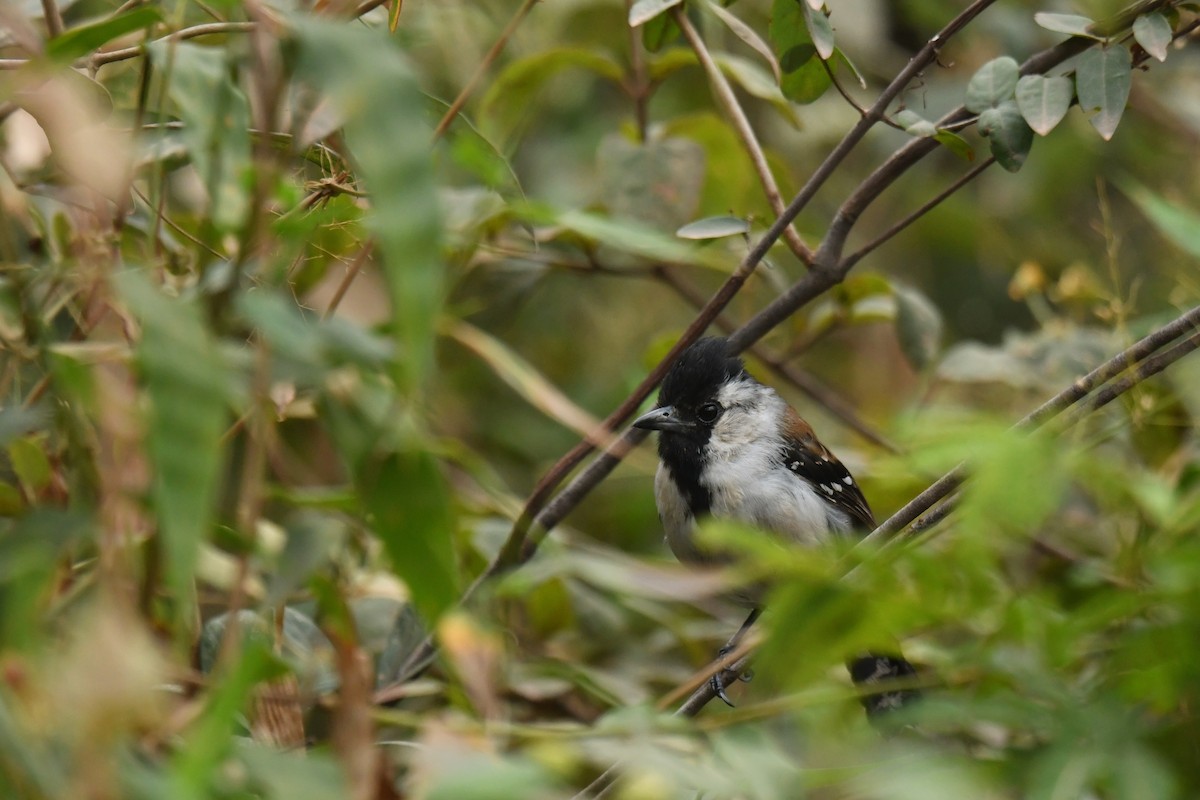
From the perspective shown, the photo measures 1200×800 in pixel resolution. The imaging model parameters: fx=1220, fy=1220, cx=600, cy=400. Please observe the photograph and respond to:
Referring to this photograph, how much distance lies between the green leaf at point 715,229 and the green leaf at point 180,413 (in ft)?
4.52

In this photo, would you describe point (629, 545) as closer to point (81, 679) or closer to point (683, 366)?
point (683, 366)

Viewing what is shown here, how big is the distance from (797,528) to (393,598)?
1.45m

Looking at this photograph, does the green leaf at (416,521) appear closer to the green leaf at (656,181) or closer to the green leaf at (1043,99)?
the green leaf at (1043,99)

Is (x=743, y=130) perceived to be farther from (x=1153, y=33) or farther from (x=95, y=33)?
Answer: (x=95, y=33)

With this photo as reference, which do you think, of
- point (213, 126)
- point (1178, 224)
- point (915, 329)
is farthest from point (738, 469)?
point (213, 126)

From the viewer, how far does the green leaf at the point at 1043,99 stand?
88.0 inches

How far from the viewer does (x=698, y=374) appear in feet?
12.5

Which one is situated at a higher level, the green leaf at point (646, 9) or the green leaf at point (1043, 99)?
the green leaf at point (1043, 99)

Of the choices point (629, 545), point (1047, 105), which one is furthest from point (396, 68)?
point (629, 545)

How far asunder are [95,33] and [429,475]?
638 millimetres

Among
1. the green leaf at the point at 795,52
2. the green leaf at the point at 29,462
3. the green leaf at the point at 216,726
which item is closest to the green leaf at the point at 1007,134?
the green leaf at the point at 795,52

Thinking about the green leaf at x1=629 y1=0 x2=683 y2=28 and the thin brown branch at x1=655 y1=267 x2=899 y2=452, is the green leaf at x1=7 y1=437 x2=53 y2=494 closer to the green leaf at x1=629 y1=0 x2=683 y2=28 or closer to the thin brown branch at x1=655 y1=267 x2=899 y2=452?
the green leaf at x1=629 y1=0 x2=683 y2=28

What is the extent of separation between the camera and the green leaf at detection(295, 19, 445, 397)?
113 cm

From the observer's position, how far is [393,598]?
9.14 feet
